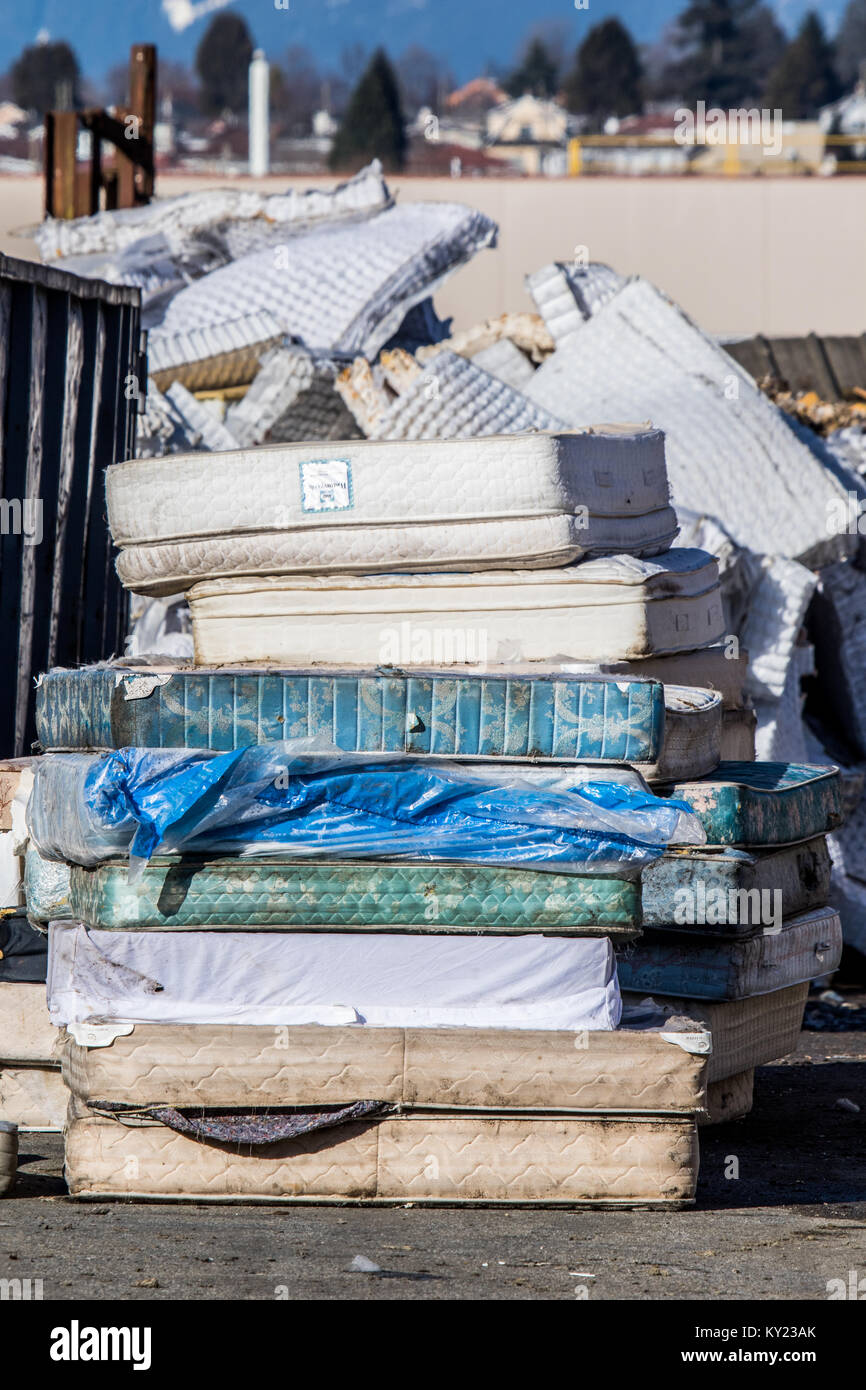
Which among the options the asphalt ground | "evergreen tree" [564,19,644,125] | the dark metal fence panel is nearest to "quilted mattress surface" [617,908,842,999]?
the asphalt ground

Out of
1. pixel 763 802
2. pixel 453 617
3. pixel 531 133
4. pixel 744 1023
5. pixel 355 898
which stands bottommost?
pixel 744 1023

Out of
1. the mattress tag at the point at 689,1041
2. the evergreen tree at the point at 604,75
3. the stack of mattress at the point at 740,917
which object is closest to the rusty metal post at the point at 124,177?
the stack of mattress at the point at 740,917

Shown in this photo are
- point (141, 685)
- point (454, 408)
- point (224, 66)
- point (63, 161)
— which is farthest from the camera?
point (224, 66)

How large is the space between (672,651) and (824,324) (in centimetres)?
1875

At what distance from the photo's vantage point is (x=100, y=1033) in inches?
114

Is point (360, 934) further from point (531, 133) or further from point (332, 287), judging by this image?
point (531, 133)

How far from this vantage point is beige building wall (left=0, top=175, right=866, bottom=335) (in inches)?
843

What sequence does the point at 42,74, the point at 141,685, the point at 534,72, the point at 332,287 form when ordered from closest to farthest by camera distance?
the point at 141,685 < the point at 332,287 < the point at 42,74 < the point at 534,72

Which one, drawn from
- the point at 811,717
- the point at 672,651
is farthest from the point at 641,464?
the point at 811,717

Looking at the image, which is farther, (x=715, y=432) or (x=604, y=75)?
(x=604, y=75)

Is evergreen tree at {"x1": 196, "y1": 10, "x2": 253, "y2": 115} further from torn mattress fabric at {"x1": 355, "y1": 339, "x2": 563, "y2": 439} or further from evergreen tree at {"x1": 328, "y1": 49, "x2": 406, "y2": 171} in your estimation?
torn mattress fabric at {"x1": 355, "y1": 339, "x2": 563, "y2": 439}

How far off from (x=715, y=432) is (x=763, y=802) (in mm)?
2397

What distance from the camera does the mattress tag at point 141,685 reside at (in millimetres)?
3109

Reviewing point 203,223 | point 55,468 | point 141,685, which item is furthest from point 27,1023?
point 203,223
